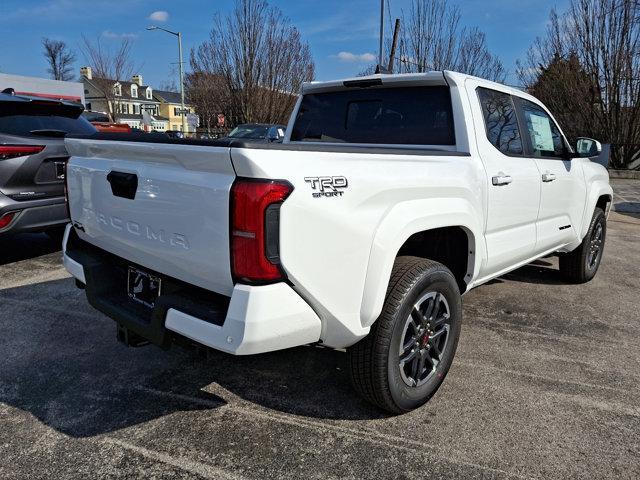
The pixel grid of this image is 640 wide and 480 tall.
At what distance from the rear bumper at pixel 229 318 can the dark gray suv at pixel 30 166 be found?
10.1 ft

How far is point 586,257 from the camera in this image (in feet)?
16.5

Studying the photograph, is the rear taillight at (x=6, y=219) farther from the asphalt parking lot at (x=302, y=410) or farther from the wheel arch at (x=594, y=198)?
the wheel arch at (x=594, y=198)

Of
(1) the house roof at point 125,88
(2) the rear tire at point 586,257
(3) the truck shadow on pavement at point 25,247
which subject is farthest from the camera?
(1) the house roof at point 125,88

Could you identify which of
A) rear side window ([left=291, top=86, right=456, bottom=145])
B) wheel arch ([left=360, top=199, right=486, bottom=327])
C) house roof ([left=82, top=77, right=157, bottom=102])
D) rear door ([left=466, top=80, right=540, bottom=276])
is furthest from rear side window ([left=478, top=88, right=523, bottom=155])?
house roof ([left=82, top=77, right=157, bottom=102])

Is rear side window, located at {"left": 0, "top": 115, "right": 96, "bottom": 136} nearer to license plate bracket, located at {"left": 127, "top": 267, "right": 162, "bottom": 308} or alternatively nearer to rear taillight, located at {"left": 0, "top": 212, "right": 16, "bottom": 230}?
rear taillight, located at {"left": 0, "top": 212, "right": 16, "bottom": 230}

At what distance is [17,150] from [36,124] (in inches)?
19.0

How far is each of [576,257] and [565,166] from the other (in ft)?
4.03

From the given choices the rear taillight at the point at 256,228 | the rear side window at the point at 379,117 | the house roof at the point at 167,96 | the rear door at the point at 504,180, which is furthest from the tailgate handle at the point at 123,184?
the house roof at the point at 167,96

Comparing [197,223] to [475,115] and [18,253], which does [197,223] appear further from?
[18,253]

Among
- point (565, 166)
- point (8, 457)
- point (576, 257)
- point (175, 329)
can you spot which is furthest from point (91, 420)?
point (576, 257)

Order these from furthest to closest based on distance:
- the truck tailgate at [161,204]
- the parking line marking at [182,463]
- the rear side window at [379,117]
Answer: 1. the rear side window at [379,117]
2. the parking line marking at [182,463]
3. the truck tailgate at [161,204]

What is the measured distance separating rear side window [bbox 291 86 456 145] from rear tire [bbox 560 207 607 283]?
2561 mm

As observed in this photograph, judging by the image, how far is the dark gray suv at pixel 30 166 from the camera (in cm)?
483

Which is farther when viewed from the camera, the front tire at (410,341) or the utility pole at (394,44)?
the utility pole at (394,44)
